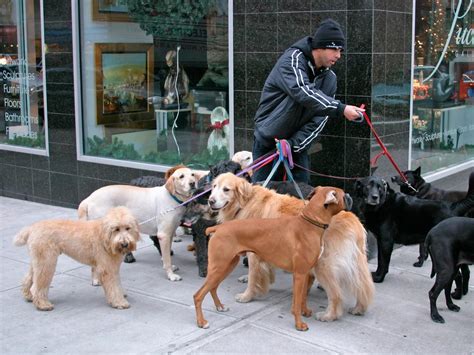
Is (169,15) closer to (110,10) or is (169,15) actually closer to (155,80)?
(155,80)

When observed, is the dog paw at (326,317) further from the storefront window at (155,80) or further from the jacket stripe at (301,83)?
the storefront window at (155,80)

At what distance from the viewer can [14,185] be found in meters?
10.4

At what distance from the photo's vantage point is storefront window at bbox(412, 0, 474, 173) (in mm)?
8000

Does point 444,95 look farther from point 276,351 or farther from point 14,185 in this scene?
point 14,185

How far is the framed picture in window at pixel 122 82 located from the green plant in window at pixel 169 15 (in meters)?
0.36

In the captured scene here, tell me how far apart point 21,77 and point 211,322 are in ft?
21.9

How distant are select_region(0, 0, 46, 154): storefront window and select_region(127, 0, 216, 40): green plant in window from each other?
1.76m

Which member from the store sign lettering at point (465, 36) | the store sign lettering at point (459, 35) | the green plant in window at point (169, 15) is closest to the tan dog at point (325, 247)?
the green plant in window at point (169, 15)

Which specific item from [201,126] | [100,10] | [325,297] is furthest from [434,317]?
[100,10]

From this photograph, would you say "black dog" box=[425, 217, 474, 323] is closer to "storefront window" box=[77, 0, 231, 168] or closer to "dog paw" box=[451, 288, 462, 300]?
"dog paw" box=[451, 288, 462, 300]

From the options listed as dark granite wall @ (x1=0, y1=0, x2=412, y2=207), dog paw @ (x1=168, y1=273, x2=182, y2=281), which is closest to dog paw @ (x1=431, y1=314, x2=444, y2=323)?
dark granite wall @ (x1=0, y1=0, x2=412, y2=207)

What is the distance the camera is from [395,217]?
6.29m

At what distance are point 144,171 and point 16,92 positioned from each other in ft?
10.3

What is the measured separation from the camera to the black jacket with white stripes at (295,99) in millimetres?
6012
